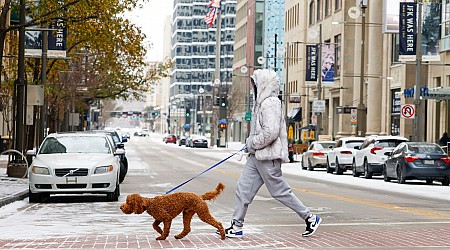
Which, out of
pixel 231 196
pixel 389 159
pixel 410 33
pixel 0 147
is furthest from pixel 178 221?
pixel 0 147

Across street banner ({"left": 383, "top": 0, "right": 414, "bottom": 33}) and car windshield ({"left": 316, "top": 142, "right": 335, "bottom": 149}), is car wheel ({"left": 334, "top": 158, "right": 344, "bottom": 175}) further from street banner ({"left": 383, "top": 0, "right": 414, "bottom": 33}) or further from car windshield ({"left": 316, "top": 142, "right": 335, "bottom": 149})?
street banner ({"left": 383, "top": 0, "right": 414, "bottom": 33})

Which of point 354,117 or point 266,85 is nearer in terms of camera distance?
point 266,85

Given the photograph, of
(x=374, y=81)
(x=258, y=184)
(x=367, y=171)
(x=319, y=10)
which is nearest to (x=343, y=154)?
(x=367, y=171)

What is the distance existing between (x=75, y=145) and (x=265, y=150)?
11025mm

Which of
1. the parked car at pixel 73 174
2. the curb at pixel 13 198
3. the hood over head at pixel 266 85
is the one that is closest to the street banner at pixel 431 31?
the curb at pixel 13 198

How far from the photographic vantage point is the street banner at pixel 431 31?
1929 inches

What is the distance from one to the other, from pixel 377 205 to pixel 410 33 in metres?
28.5

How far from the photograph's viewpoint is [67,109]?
71250mm

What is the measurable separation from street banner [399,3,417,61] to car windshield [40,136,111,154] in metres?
25.9

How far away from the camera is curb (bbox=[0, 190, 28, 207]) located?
20308 mm

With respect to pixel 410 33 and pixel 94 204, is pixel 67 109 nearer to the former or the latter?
pixel 410 33

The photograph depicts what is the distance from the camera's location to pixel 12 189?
24547 mm

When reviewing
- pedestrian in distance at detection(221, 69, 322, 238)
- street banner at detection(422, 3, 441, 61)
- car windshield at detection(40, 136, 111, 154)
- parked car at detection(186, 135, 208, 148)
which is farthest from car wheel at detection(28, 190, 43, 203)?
parked car at detection(186, 135, 208, 148)

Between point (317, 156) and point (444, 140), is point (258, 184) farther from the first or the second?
point (444, 140)
